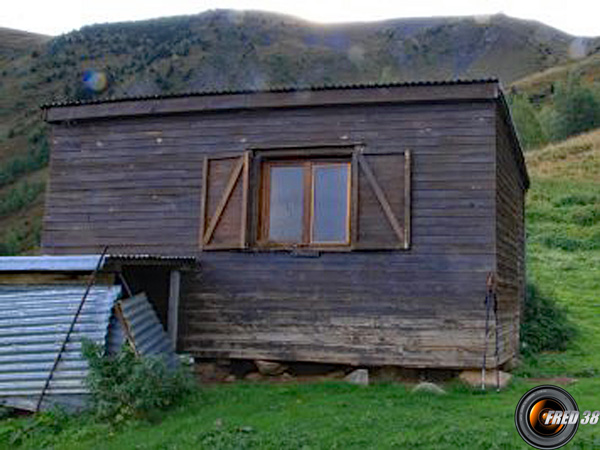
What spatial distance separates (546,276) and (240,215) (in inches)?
607

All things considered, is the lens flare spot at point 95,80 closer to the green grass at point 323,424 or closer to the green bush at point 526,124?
the green bush at point 526,124

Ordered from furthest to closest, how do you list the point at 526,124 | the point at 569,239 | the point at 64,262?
the point at 526,124, the point at 569,239, the point at 64,262

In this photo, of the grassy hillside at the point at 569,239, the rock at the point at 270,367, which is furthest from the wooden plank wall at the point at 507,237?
the rock at the point at 270,367

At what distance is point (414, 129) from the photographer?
425 inches

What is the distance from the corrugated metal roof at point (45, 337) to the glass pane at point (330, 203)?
3.34 metres

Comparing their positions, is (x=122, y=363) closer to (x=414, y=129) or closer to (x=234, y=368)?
(x=234, y=368)

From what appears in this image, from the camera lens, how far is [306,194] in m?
11.1

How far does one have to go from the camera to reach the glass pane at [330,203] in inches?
428

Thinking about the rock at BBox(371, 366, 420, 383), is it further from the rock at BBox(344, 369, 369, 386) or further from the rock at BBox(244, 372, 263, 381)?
the rock at BBox(244, 372, 263, 381)

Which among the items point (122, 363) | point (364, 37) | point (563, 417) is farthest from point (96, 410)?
point (364, 37)

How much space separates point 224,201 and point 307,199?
55.0 inches

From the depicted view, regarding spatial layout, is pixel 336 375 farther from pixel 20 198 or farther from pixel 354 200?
pixel 20 198

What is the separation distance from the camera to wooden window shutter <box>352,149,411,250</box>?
10492mm

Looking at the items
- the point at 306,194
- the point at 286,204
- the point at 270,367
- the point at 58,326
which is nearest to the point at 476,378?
the point at 270,367
